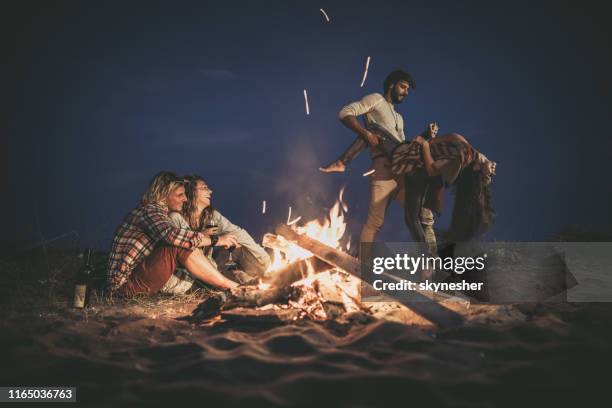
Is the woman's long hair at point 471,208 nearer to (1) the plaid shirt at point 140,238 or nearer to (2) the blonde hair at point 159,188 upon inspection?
(1) the plaid shirt at point 140,238

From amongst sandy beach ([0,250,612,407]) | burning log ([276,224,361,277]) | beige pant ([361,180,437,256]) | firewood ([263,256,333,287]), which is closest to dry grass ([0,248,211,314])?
sandy beach ([0,250,612,407])

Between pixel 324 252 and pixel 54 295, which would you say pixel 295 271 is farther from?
pixel 54 295

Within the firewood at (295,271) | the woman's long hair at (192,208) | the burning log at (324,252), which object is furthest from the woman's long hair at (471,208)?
the woman's long hair at (192,208)

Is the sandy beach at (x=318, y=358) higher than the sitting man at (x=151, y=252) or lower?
lower

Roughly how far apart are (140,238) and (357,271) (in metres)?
2.71

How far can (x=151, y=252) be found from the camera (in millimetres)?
4688

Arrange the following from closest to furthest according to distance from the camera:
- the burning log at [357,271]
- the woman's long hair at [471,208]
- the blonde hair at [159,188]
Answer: the burning log at [357,271], the blonde hair at [159,188], the woman's long hair at [471,208]

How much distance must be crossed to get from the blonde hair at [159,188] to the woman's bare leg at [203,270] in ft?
2.83

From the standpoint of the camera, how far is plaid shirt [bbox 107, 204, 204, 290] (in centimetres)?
446

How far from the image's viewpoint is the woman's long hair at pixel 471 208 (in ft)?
16.5

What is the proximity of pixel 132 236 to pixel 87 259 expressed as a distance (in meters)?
0.54

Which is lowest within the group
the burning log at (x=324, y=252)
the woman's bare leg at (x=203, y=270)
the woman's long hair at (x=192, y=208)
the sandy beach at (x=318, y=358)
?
the sandy beach at (x=318, y=358)

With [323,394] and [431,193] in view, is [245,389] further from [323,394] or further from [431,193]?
[431,193]

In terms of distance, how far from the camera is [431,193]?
5488 millimetres
